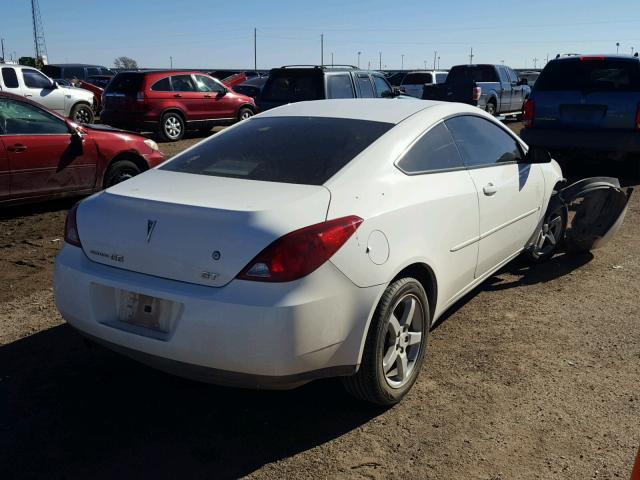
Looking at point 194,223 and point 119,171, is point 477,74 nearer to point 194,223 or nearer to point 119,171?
point 119,171

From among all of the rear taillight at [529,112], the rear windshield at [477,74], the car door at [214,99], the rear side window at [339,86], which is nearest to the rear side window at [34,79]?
the car door at [214,99]

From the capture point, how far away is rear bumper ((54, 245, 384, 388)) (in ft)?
9.01

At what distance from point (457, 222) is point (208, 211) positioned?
163 cm

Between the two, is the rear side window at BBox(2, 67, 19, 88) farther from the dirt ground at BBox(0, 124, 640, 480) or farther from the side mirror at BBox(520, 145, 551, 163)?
the side mirror at BBox(520, 145, 551, 163)

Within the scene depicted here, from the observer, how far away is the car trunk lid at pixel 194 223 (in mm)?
2814

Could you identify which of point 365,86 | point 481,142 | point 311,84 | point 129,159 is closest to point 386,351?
point 481,142

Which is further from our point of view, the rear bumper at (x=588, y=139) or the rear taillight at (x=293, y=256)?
the rear bumper at (x=588, y=139)

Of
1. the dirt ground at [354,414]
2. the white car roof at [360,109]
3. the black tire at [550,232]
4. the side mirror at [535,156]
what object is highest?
the white car roof at [360,109]

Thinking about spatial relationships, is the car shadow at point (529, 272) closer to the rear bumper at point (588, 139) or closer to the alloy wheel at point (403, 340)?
the alloy wheel at point (403, 340)

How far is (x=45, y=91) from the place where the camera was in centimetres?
1648

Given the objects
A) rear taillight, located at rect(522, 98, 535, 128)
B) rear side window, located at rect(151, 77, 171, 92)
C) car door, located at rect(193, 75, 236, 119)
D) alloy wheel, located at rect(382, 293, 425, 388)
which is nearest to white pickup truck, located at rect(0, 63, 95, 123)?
rear side window, located at rect(151, 77, 171, 92)

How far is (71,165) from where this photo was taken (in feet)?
24.6

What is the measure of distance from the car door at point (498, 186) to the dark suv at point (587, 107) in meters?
4.70

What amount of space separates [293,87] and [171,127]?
5.10 metres
